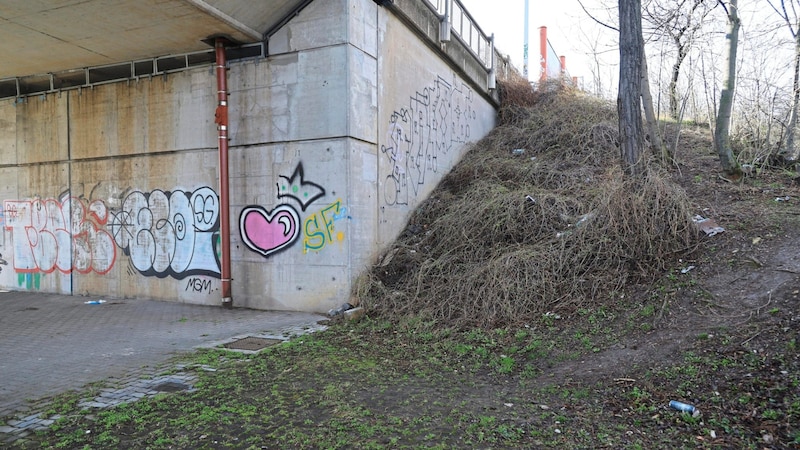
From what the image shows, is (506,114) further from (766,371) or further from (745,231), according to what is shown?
(766,371)

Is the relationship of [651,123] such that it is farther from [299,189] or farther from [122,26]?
[122,26]

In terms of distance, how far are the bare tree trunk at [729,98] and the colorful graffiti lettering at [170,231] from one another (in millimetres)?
8561

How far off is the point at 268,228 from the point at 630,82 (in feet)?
20.0

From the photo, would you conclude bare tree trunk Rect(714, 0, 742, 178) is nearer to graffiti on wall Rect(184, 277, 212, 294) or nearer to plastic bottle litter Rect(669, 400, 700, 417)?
plastic bottle litter Rect(669, 400, 700, 417)

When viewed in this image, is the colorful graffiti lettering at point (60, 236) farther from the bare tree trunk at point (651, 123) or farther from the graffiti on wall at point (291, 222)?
the bare tree trunk at point (651, 123)

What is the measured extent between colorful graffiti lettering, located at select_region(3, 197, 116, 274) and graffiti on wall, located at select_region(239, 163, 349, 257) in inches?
134

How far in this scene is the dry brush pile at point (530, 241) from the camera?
240 inches

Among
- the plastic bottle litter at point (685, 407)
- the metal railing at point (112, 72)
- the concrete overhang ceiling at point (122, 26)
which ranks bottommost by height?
the plastic bottle litter at point (685, 407)

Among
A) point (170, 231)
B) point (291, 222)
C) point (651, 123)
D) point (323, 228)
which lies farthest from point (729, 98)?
point (170, 231)

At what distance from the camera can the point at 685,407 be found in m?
3.51

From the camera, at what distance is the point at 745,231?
6098 millimetres

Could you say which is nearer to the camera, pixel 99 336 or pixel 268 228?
pixel 99 336

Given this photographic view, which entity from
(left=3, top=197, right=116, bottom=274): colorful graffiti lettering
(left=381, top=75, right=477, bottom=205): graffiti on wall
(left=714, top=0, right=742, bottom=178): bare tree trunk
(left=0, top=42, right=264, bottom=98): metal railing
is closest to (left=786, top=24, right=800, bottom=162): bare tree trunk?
(left=714, top=0, right=742, bottom=178): bare tree trunk

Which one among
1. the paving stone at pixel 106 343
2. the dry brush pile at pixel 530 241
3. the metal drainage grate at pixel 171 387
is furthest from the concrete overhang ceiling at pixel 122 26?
→ the metal drainage grate at pixel 171 387
